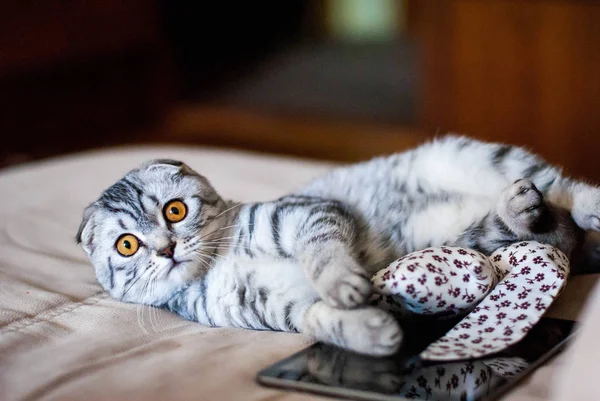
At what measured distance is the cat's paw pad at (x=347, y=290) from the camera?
3.54ft

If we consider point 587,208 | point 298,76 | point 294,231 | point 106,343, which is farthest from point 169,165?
point 298,76

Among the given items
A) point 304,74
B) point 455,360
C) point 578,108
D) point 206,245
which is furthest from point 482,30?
point 455,360

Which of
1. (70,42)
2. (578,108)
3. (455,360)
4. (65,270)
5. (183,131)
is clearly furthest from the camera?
(183,131)

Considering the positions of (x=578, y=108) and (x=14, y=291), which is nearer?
(x=14, y=291)

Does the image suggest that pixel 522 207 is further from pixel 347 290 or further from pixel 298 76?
pixel 298 76

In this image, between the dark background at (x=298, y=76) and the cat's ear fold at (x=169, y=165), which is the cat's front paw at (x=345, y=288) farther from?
the dark background at (x=298, y=76)

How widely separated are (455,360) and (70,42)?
9.71 ft

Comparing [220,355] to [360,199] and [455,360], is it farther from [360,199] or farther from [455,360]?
[360,199]

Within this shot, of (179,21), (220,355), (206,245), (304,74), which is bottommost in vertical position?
(220,355)

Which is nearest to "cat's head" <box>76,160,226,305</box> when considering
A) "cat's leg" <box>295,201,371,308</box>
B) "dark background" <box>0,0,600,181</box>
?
"cat's leg" <box>295,201,371,308</box>

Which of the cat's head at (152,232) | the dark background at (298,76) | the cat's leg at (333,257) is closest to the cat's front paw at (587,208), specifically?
the cat's leg at (333,257)

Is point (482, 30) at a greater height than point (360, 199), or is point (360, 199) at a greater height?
point (482, 30)

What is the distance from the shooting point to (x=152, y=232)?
1278 millimetres

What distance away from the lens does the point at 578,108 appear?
9.77 feet
